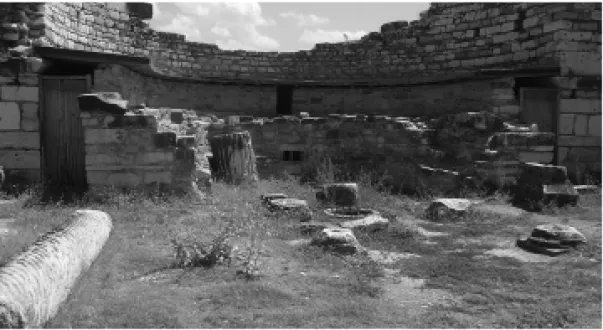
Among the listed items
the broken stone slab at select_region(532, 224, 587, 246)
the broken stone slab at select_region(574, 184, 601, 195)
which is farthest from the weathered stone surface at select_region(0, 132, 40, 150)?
the broken stone slab at select_region(574, 184, 601, 195)

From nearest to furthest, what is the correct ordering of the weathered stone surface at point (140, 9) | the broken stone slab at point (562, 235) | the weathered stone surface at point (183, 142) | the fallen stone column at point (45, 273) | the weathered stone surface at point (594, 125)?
the fallen stone column at point (45, 273)
the broken stone slab at point (562, 235)
the weathered stone surface at point (183, 142)
the weathered stone surface at point (594, 125)
the weathered stone surface at point (140, 9)

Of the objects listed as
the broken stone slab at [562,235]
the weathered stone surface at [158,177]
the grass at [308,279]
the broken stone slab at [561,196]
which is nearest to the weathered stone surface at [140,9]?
the weathered stone surface at [158,177]

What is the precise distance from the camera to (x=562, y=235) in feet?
22.2

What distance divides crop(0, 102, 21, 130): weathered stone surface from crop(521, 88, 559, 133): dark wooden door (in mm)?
11141

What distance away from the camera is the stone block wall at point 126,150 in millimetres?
9290

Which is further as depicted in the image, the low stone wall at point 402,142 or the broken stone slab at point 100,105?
the low stone wall at point 402,142

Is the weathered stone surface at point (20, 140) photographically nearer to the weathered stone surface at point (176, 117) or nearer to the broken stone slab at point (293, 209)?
the weathered stone surface at point (176, 117)

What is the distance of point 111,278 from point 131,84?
8692 millimetres

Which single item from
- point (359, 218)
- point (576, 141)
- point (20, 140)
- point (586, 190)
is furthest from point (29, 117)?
point (576, 141)

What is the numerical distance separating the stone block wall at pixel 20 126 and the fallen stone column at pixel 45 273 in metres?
5.12

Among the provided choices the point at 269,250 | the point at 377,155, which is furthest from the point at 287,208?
the point at 377,155

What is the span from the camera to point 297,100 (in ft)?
55.7

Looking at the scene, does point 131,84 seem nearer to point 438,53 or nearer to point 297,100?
point 297,100

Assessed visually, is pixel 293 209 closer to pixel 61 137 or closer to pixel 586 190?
pixel 61 137
